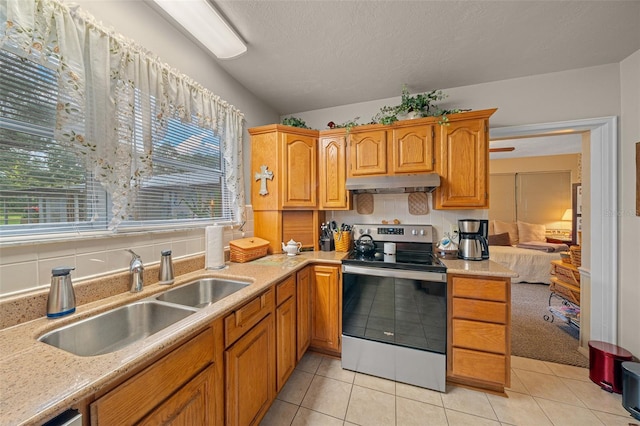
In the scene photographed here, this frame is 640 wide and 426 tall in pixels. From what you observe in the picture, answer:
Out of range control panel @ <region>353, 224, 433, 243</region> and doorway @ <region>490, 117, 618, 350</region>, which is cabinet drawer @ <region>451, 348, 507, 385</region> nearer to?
range control panel @ <region>353, 224, 433, 243</region>

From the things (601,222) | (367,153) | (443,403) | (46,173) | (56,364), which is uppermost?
(367,153)

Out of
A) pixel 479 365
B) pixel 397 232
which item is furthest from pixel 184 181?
pixel 479 365

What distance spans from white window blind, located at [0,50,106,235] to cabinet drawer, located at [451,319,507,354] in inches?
95.4

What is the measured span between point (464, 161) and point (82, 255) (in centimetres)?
269

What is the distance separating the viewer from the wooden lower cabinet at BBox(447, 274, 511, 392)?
1.69 m

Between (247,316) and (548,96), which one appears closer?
(247,316)

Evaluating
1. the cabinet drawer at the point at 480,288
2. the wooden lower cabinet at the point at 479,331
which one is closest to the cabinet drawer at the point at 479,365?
the wooden lower cabinet at the point at 479,331

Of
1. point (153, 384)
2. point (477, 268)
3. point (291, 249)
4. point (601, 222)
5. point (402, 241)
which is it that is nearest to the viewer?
point (153, 384)

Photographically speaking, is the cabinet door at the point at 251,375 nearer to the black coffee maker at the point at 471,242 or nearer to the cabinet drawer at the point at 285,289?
the cabinet drawer at the point at 285,289

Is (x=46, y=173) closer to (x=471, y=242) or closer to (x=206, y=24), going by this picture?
(x=206, y=24)

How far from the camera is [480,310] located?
1731 millimetres

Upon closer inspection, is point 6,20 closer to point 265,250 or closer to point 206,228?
point 206,228

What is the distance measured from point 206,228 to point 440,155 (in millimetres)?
2082

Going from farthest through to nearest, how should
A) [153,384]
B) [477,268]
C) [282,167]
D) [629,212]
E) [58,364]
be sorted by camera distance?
[282,167]
[629,212]
[477,268]
[153,384]
[58,364]
